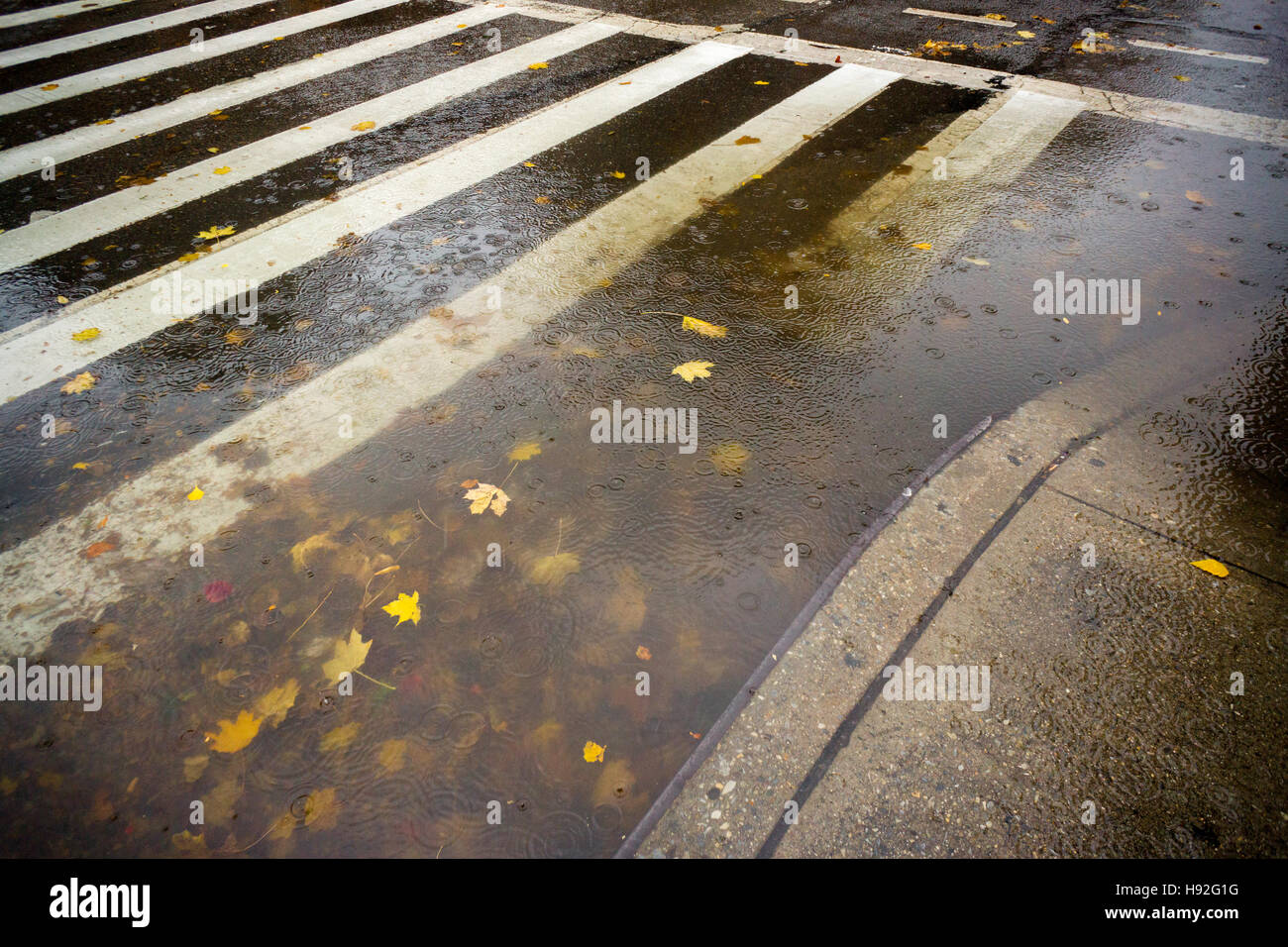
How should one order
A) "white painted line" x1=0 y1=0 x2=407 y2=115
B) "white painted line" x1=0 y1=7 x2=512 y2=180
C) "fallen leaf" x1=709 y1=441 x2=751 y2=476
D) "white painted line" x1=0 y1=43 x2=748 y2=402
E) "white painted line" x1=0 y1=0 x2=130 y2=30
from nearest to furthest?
"fallen leaf" x1=709 y1=441 x2=751 y2=476, "white painted line" x1=0 y1=43 x2=748 y2=402, "white painted line" x1=0 y1=7 x2=512 y2=180, "white painted line" x1=0 y1=0 x2=407 y2=115, "white painted line" x1=0 y1=0 x2=130 y2=30

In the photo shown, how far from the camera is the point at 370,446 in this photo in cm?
335

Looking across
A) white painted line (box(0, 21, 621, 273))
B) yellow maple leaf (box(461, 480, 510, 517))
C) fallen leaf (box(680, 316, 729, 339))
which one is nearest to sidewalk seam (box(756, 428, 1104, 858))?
yellow maple leaf (box(461, 480, 510, 517))

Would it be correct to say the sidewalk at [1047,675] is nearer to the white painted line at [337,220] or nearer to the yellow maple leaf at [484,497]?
the yellow maple leaf at [484,497]

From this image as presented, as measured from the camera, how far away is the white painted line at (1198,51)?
7.04 m

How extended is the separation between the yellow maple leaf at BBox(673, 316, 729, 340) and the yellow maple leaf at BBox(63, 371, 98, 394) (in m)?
3.05

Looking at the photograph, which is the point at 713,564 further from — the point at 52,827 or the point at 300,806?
the point at 52,827

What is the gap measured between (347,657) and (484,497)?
0.85m

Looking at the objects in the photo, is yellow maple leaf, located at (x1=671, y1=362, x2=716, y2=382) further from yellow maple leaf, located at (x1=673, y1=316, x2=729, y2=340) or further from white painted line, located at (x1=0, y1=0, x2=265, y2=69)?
white painted line, located at (x1=0, y1=0, x2=265, y2=69)

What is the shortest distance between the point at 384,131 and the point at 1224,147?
6551mm

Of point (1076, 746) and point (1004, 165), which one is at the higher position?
point (1004, 165)

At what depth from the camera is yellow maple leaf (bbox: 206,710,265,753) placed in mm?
2395

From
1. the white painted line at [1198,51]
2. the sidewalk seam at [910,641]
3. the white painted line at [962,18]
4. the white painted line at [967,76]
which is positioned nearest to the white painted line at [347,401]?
the white painted line at [967,76]

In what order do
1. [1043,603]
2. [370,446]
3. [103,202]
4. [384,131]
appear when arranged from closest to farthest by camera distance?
[1043,603] → [370,446] → [103,202] → [384,131]

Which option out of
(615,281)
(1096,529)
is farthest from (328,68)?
(1096,529)
